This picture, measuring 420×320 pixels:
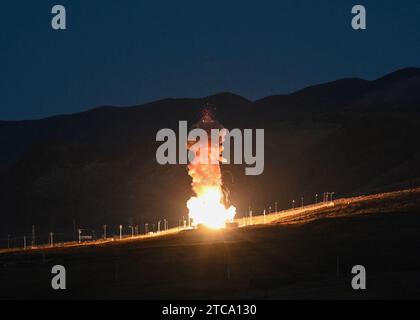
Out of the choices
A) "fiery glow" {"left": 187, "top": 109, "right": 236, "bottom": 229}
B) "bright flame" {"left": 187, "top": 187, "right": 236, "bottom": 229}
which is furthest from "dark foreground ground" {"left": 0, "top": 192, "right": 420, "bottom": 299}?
"fiery glow" {"left": 187, "top": 109, "right": 236, "bottom": 229}

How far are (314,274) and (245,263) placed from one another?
400 inches

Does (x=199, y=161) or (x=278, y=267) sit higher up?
(x=199, y=161)

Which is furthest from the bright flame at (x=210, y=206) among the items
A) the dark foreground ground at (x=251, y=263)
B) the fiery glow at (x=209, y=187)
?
the dark foreground ground at (x=251, y=263)

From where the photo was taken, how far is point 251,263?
11044 cm

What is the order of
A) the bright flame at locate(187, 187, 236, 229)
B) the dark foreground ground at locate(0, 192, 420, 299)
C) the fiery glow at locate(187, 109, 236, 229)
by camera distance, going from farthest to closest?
the bright flame at locate(187, 187, 236, 229) → the fiery glow at locate(187, 109, 236, 229) → the dark foreground ground at locate(0, 192, 420, 299)

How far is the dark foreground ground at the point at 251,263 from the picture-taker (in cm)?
9356

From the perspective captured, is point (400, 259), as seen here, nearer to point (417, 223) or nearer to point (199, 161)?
point (417, 223)

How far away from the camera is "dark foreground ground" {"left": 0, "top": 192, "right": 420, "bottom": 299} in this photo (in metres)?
93.6

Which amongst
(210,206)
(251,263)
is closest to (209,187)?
(210,206)

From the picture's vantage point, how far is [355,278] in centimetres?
9506

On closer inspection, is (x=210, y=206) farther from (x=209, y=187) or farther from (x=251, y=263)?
(x=251, y=263)

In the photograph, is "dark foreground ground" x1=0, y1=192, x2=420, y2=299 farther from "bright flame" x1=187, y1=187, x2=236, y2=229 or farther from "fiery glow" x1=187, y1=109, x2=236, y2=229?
"fiery glow" x1=187, y1=109, x2=236, y2=229
